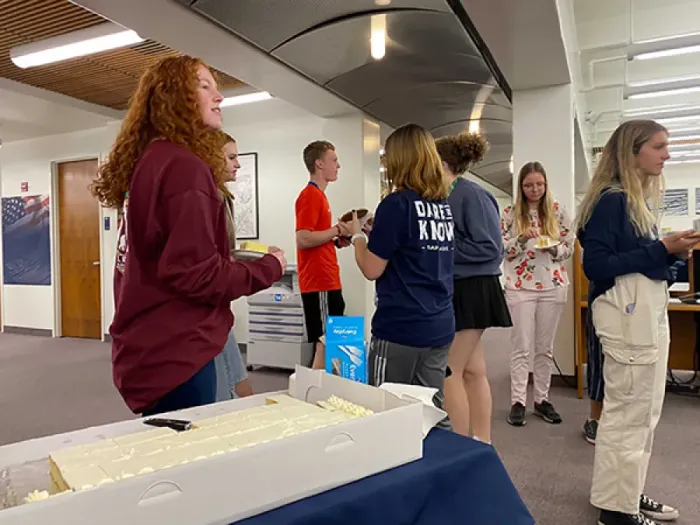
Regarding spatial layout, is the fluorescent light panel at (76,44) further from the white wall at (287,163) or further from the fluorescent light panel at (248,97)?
the white wall at (287,163)

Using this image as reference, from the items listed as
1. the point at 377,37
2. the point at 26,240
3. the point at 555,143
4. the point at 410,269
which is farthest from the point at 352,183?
the point at 26,240

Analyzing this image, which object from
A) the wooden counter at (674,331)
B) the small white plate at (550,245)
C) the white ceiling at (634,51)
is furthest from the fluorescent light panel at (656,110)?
the small white plate at (550,245)

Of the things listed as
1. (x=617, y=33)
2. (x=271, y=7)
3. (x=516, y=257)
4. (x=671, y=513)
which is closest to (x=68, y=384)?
(x=271, y=7)

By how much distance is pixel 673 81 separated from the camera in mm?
5465

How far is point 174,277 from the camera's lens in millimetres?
1080

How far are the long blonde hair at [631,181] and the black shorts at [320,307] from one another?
193 cm

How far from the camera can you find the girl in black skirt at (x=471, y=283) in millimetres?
2359

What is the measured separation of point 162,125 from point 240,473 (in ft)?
2.73

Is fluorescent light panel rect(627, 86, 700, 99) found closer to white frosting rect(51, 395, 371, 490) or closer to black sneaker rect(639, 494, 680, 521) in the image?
black sneaker rect(639, 494, 680, 521)

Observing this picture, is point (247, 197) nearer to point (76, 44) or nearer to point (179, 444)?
point (76, 44)

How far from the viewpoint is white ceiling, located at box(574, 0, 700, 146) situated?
4828 mm

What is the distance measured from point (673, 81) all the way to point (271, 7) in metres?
4.31

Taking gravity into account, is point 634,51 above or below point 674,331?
above

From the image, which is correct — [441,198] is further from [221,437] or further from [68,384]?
[68,384]
